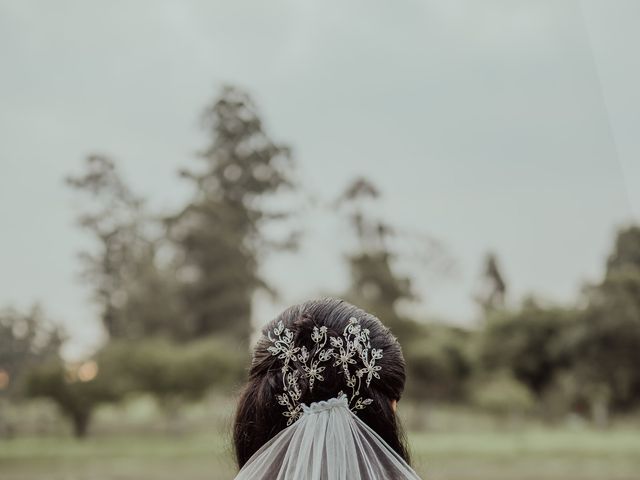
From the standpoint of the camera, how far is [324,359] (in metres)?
1.45

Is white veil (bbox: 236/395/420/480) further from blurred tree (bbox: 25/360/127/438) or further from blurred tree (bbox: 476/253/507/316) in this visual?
blurred tree (bbox: 476/253/507/316)

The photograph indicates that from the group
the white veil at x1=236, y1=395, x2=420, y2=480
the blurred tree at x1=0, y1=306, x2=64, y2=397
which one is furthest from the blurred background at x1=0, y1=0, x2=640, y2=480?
the white veil at x1=236, y1=395, x2=420, y2=480

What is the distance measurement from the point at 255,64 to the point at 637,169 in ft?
38.4

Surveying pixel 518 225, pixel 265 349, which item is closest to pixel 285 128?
pixel 518 225

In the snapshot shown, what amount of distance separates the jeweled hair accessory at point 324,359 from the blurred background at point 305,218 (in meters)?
11.3

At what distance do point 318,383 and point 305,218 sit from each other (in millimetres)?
15635

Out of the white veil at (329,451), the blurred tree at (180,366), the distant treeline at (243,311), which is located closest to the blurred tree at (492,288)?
the distant treeline at (243,311)

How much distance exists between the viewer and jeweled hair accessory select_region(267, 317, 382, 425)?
1435 mm

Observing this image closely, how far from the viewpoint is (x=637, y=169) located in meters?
8.41

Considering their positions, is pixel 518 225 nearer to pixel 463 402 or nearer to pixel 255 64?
pixel 463 402

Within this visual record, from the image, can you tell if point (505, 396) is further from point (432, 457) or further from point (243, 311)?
point (243, 311)

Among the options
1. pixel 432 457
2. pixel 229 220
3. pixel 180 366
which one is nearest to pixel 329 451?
pixel 432 457

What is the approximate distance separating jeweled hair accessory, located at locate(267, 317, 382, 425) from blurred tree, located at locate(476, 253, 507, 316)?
A: 1537cm

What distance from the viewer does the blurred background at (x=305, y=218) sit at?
1392 centimetres
